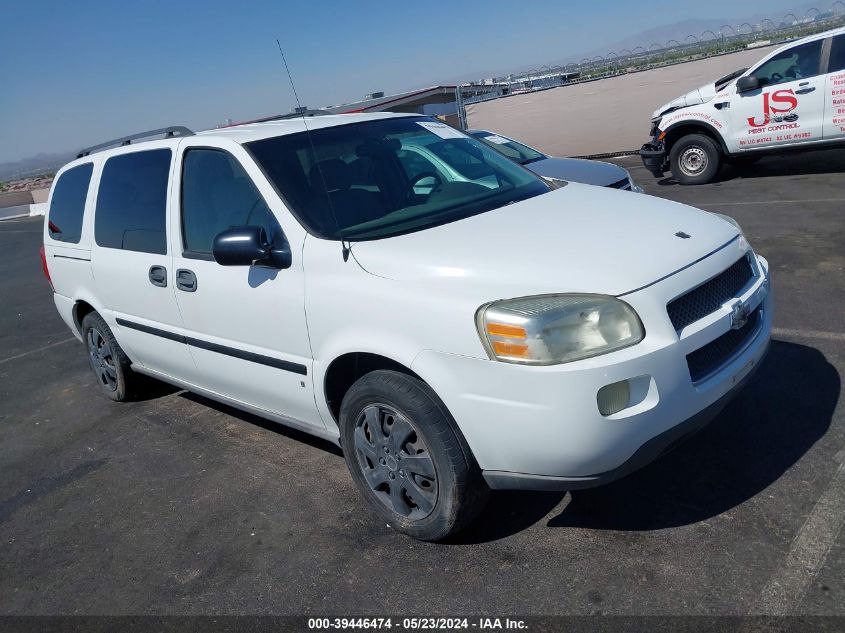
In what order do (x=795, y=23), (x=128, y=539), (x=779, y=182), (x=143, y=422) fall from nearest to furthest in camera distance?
(x=128, y=539), (x=143, y=422), (x=779, y=182), (x=795, y=23)

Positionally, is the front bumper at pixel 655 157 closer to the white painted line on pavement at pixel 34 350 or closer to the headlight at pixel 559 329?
the white painted line on pavement at pixel 34 350

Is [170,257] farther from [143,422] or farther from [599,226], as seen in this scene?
[599,226]

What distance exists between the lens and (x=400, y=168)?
3.99 metres

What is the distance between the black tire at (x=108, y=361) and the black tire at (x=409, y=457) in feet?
8.58

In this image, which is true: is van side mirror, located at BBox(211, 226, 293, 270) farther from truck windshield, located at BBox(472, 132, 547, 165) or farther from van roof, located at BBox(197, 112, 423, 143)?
truck windshield, located at BBox(472, 132, 547, 165)

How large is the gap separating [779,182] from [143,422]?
28.9ft

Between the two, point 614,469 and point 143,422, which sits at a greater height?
point 614,469

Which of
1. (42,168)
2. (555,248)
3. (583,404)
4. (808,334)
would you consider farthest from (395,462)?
(42,168)

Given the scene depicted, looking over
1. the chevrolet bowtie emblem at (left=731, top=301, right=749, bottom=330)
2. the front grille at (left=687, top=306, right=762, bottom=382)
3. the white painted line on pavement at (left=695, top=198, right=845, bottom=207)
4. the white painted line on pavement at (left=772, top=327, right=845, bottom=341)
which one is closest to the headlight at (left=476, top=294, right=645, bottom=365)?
the front grille at (left=687, top=306, right=762, bottom=382)

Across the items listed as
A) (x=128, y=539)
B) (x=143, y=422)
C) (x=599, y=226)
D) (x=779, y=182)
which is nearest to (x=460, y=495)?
(x=599, y=226)

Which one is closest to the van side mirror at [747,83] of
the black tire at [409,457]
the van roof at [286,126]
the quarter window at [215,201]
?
the van roof at [286,126]

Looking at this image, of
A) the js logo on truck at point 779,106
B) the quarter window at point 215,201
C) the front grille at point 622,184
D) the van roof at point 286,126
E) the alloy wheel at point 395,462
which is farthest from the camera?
the js logo on truck at point 779,106

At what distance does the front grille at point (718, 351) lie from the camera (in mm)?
2926

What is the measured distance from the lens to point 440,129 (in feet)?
15.0
